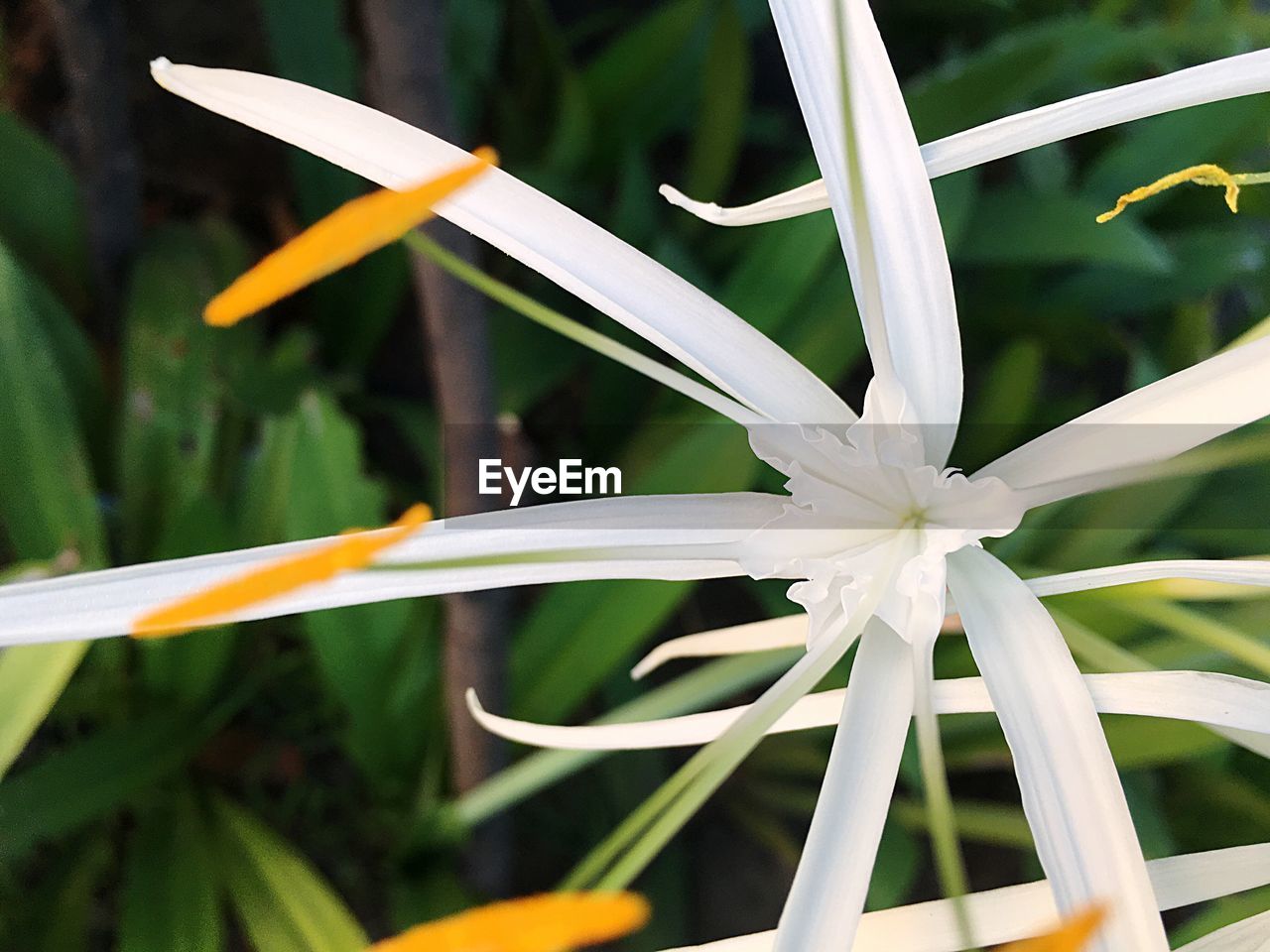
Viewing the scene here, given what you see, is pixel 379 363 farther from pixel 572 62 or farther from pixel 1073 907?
pixel 1073 907

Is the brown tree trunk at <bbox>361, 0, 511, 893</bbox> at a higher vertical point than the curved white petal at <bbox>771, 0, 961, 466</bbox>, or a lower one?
higher

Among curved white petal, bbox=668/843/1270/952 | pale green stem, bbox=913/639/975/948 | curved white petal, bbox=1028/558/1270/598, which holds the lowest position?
curved white petal, bbox=668/843/1270/952

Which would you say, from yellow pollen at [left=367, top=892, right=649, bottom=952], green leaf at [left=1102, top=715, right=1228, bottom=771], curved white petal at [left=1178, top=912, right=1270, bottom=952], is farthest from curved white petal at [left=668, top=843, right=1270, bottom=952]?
green leaf at [left=1102, top=715, right=1228, bottom=771]

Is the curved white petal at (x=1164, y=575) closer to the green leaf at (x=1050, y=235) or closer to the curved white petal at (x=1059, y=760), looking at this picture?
the curved white petal at (x=1059, y=760)

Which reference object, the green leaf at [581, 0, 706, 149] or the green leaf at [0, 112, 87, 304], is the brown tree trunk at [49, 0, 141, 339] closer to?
the green leaf at [0, 112, 87, 304]

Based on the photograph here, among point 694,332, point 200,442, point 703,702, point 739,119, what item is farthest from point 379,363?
point 694,332

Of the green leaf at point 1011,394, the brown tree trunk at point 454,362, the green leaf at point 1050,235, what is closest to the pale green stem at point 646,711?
the brown tree trunk at point 454,362

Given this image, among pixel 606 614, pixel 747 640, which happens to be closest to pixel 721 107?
pixel 606 614
